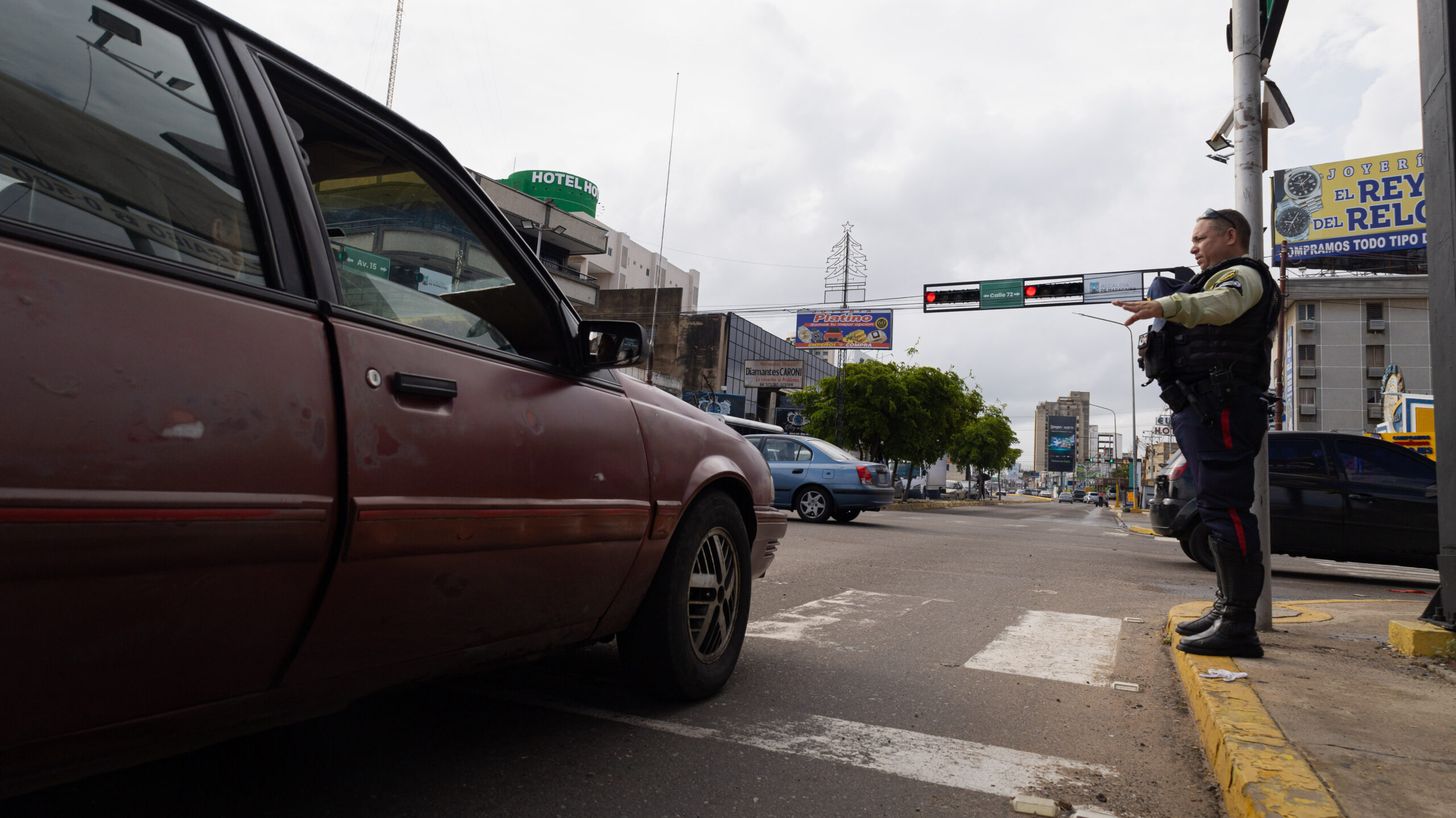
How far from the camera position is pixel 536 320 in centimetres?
248

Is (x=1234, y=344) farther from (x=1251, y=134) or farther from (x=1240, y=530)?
(x=1251, y=134)

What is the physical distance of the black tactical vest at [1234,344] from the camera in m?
3.55

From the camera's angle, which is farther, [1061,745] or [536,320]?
[1061,745]

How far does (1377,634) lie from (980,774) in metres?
3.15

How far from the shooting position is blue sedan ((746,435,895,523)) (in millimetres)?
13891

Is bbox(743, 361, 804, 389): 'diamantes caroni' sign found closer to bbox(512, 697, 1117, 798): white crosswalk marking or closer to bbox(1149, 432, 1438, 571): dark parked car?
bbox(1149, 432, 1438, 571): dark parked car

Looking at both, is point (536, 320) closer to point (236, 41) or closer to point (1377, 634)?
point (236, 41)

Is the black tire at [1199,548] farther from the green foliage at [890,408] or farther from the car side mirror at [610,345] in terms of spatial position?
the green foliage at [890,408]

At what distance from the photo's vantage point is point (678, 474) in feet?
9.50

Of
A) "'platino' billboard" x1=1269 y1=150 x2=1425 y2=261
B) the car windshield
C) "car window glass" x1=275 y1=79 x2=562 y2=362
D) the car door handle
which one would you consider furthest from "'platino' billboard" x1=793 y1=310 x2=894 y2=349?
the car door handle

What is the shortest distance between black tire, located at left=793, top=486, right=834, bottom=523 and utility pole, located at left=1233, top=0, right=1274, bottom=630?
31.7 ft

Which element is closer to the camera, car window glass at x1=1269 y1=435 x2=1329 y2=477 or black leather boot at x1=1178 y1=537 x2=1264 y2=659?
black leather boot at x1=1178 y1=537 x2=1264 y2=659

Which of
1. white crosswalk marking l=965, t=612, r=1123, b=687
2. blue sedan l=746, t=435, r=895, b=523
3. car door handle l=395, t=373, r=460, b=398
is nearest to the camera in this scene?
car door handle l=395, t=373, r=460, b=398

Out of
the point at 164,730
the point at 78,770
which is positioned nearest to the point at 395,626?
the point at 164,730
